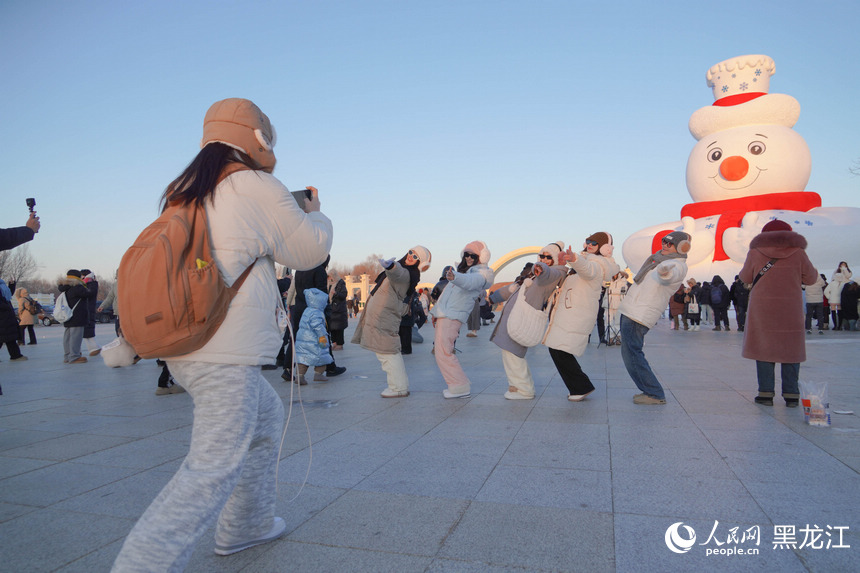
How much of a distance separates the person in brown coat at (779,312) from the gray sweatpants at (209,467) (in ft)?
15.5

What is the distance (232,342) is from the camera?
6.38 feet

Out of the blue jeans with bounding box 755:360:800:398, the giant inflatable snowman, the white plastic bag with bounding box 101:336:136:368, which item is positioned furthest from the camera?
the giant inflatable snowman

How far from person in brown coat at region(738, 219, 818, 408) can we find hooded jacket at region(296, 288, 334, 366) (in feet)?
15.8

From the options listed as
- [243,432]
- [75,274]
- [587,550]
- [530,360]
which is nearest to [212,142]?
[243,432]

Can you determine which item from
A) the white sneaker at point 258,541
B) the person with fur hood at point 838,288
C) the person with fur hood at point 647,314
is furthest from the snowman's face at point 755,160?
the white sneaker at point 258,541

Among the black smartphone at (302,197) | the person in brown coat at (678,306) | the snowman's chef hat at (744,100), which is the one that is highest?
the snowman's chef hat at (744,100)

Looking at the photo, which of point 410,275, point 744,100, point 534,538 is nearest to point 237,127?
point 534,538

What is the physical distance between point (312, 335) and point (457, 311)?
214cm

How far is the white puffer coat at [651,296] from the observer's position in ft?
17.1

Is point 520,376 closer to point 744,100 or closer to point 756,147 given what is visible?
point 756,147

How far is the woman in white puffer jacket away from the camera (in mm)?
1811

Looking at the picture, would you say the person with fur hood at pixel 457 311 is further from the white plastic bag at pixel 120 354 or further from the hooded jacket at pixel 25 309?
the hooded jacket at pixel 25 309

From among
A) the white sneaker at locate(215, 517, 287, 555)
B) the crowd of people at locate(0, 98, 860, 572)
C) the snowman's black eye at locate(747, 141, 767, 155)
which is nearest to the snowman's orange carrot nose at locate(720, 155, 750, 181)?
the snowman's black eye at locate(747, 141, 767, 155)

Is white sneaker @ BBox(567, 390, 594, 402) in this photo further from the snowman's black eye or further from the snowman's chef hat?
the snowman's chef hat
